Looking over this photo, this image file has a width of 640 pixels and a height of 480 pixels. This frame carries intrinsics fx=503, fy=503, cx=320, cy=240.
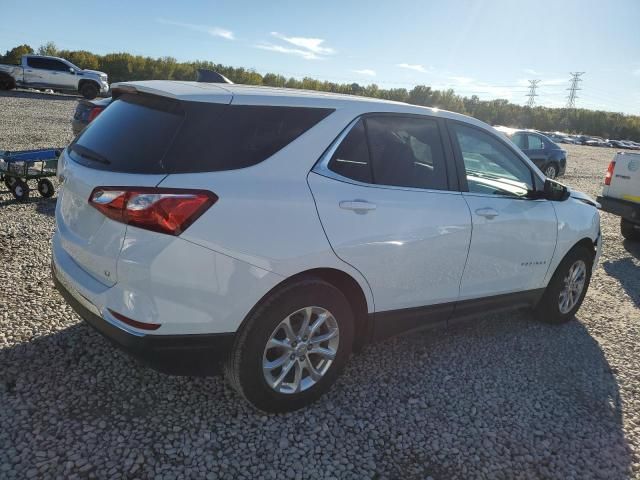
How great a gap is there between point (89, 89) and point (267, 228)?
27.3 metres

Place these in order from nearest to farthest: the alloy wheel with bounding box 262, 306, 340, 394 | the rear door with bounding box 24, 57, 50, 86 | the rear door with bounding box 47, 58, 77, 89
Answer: the alloy wheel with bounding box 262, 306, 340, 394 < the rear door with bounding box 24, 57, 50, 86 < the rear door with bounding box 47, 58, 77, 89

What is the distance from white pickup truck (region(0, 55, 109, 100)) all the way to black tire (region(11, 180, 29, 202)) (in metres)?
21.8

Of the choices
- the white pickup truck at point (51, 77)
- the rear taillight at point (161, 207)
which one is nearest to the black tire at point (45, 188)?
the rear taillight at point (161, 207)

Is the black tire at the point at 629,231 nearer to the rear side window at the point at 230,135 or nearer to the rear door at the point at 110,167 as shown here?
the rear side window at the point at 230,135

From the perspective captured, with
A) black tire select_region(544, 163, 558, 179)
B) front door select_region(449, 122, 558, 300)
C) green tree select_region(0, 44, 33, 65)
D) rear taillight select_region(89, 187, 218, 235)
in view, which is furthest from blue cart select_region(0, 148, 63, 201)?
green tree select_region(0, 44, 33, 65)

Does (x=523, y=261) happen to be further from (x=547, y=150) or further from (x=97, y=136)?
(x=547, y=150)

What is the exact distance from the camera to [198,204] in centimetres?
233

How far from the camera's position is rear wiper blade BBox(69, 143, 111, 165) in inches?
102

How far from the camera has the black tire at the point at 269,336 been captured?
258 cm

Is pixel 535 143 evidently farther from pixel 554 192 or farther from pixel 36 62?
pixel 36 62

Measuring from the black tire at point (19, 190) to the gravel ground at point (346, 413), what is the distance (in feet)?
9.88

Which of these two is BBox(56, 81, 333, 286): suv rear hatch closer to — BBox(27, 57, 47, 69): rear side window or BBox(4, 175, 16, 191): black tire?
BBox(4, 175, 16, 191): black tire

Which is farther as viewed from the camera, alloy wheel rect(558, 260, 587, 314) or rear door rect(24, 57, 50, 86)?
rear door rect(24, 57, 50, 86)

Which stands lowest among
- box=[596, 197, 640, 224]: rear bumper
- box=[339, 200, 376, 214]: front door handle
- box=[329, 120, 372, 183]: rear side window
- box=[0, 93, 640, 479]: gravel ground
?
box=[0, 93, 640, 479]: gravel ground
